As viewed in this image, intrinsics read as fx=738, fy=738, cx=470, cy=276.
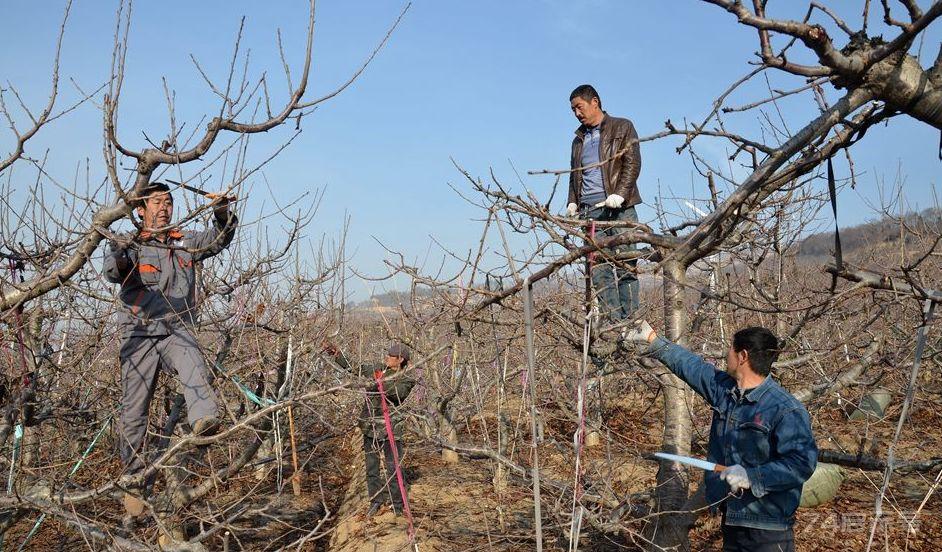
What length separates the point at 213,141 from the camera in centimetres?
297

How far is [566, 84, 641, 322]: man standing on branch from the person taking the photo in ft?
15.6

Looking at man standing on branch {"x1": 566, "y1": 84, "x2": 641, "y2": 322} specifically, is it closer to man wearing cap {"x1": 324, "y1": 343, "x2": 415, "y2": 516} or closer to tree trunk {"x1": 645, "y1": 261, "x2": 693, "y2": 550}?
tree trunk {"x1": 645, "y1": 261, "x2": 693, "y2": 550}

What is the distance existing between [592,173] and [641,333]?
1817 mm

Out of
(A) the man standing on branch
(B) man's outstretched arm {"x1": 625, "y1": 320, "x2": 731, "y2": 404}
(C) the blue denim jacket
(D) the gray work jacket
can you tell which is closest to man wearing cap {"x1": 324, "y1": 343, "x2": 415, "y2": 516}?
(D) the gray work jacket

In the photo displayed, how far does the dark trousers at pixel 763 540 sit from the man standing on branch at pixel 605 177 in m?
1.58

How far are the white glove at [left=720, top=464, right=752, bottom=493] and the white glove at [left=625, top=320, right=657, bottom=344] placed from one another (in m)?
0.74

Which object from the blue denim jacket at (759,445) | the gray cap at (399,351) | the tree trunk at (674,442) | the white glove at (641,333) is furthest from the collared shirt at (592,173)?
the gray cap at (399,351)

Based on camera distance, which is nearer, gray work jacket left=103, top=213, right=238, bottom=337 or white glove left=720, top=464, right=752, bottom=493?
white glove left=720, top=464, right=752, bottom=493

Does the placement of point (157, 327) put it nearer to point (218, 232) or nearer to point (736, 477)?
point (218, 232)

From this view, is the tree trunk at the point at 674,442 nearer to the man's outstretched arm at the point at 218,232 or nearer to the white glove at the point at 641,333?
the white glove at the point at 641,333

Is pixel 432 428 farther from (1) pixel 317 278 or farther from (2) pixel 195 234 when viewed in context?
(2) pixel 195 234

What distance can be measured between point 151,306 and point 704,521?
423 cm

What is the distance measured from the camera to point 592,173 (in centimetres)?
513

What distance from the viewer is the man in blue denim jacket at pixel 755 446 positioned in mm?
3057
